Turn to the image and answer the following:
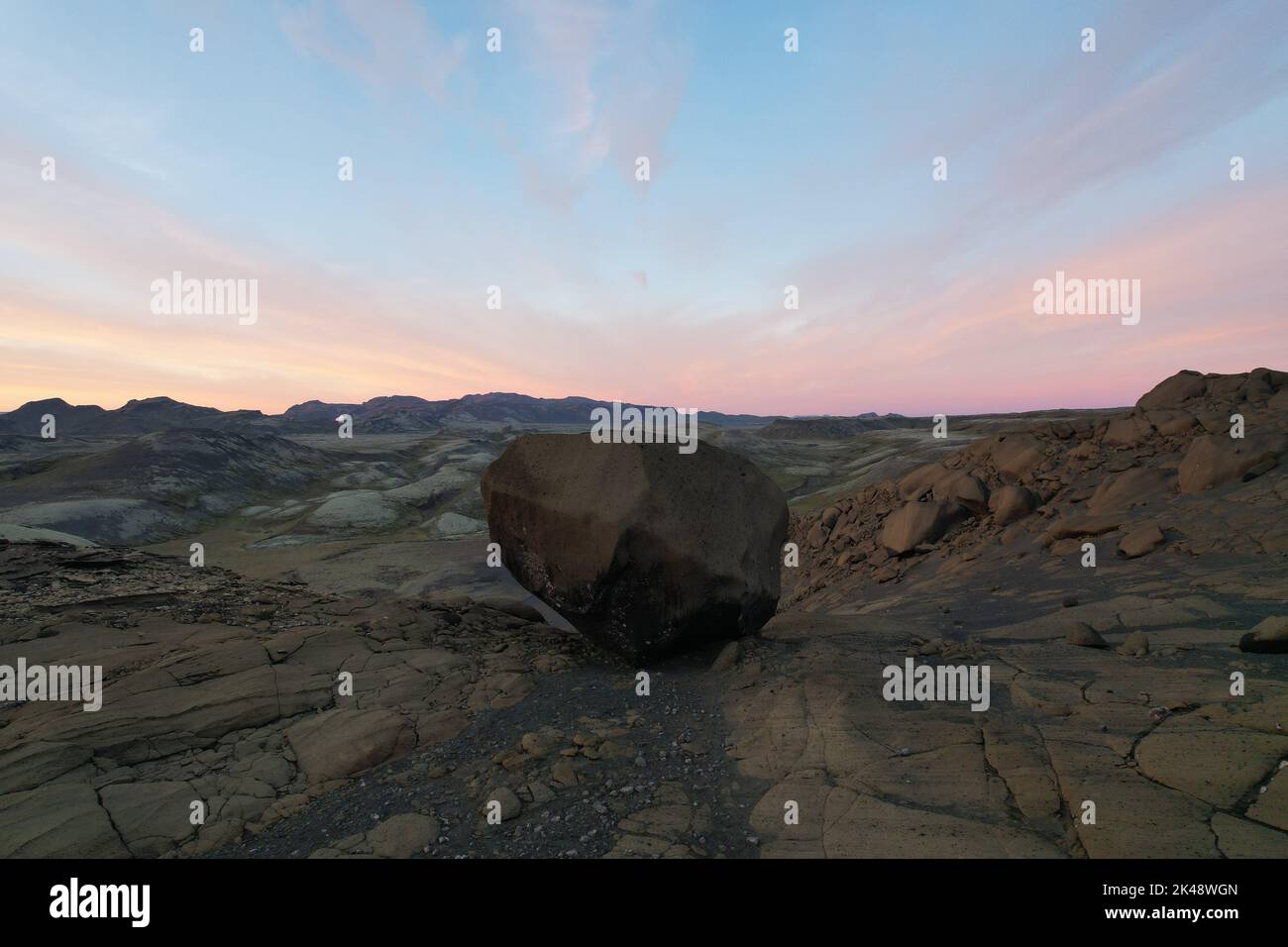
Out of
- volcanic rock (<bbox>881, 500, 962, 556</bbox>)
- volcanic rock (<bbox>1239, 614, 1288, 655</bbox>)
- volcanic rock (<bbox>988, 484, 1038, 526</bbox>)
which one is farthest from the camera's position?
volcanic rock (<bbox>881, 500, 962, 556</bbox>)

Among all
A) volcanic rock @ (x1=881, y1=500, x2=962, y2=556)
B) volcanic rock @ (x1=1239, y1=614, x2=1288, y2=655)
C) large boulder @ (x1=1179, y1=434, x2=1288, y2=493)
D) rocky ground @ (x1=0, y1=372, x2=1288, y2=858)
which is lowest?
rocky ground @ (x1=0, y1=372, x2=1288, y2=858)

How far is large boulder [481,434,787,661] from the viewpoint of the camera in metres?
7.91

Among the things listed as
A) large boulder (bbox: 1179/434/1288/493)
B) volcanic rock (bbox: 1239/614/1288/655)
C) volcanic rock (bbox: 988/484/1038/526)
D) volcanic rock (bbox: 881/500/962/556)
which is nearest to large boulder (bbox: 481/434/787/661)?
volcanic rock (bbox: 1239/614/1288/655)

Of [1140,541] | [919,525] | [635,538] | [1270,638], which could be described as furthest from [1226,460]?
[635,538]

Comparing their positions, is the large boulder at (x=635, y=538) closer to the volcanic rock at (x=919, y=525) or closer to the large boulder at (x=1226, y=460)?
the volcanic rock at (x=919, y=525)

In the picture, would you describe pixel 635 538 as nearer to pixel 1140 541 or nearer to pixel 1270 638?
pixel 1270 638

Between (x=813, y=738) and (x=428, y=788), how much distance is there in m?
3.89

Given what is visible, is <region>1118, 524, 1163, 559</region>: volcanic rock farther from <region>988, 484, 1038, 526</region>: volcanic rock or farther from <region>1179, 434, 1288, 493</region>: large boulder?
<region>988, 484, 1038, 526</region>: volcanic rock

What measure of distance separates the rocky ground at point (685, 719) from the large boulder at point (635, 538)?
2.15 ft

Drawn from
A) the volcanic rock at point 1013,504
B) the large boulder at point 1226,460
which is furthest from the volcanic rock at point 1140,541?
the volcanic rock at point 1013,504

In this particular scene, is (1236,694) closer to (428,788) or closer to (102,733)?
(428,788)

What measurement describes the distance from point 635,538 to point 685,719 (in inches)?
93.1

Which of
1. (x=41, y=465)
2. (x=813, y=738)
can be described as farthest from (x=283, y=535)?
(x=813, y=738)

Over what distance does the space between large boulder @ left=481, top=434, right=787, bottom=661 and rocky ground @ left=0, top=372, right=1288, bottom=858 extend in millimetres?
656
